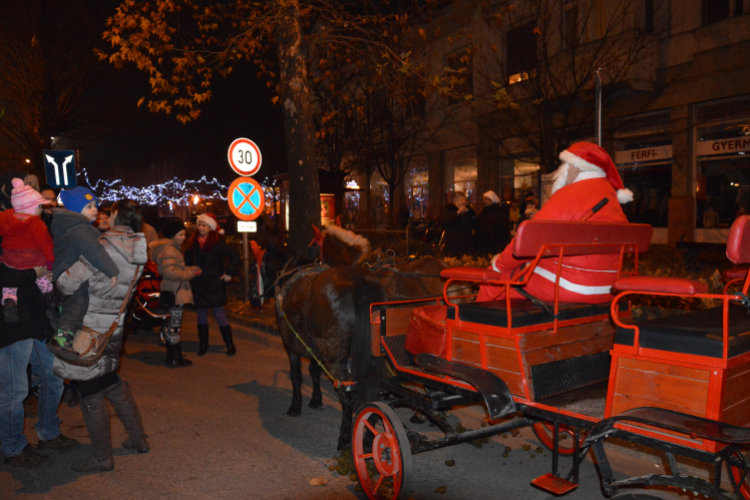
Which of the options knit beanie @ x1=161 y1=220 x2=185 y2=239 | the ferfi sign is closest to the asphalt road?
knit beanie @ x1=161 y1=220 x2=185 y2=239

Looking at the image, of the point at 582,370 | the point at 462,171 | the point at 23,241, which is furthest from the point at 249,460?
the point at 462,171

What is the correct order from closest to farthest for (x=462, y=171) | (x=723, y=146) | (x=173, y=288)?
(x=173, y=288) → (x=723, y=146) → (x=462, y=171)

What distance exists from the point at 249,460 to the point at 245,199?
19.4 feet

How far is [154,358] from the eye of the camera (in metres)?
7.86

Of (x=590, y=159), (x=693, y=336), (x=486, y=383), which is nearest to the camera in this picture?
(x=693, y=336)

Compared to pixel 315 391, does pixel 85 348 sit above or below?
above

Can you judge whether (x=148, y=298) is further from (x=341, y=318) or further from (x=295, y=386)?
(x=341, y=318)

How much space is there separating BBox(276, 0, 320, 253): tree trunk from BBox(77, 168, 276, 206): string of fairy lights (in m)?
Answer: 46.8

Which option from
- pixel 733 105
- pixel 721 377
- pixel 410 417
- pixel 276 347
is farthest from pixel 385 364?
→ pixel 733 105

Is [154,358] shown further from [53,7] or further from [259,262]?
[53,7]

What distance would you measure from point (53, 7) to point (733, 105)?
839 inches

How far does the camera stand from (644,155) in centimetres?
1598

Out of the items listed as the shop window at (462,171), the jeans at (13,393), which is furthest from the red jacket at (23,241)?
the shop window at (462,171)

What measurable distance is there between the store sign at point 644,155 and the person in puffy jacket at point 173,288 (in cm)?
1359
